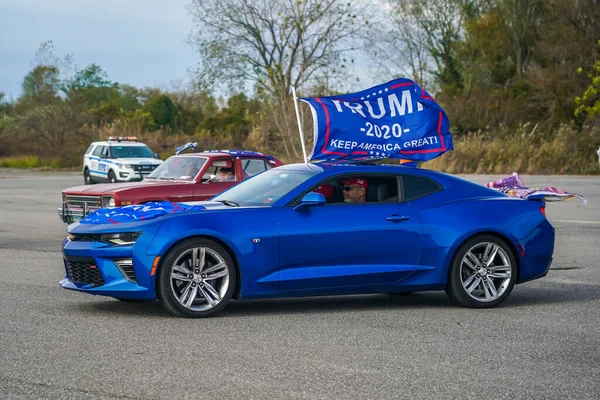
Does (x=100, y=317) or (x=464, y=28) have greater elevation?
(x=464, y=28)

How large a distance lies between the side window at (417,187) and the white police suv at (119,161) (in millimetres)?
24903

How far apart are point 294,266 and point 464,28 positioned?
196 ft

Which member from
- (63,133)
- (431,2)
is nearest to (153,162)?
(63,133)

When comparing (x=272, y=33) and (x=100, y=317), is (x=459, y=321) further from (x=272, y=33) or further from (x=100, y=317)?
(x=272, y=33)

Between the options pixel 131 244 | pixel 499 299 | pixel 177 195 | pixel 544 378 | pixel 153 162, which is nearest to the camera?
pixel 544 378

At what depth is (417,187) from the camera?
970cm

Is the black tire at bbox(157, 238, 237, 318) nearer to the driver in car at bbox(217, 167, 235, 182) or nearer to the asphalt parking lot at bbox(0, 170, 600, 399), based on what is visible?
the asphalt parking lot at bbox(0, 170, 600, 399)

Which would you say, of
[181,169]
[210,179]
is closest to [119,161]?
[181,169]

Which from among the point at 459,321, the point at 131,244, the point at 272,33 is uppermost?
the point at 272,33

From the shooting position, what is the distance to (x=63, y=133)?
2221 inches

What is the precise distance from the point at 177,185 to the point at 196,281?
7.58 metres

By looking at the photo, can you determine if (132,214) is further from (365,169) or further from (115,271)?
(365,169)

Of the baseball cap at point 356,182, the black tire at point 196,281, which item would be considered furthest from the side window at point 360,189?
the black tire at point 196,281

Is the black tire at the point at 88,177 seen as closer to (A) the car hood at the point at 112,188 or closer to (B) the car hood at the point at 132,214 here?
(A) the car hood at the point at 112,188
